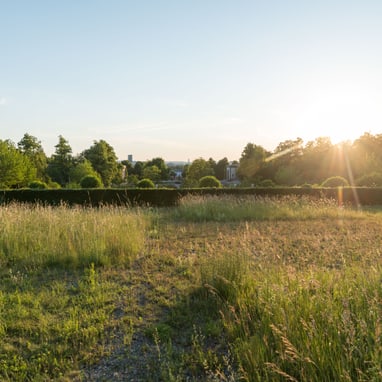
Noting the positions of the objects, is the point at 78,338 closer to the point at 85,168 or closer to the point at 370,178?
the point at 370,178

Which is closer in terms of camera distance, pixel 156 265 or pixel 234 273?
pixel 234 273

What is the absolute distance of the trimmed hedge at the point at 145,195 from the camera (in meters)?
14.3

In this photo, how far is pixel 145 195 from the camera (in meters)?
15.1

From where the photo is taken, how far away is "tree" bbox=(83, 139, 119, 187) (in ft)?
116

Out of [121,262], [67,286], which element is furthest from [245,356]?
[121,262]

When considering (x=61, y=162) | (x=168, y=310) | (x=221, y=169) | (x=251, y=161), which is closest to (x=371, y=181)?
(x=168, y=310)

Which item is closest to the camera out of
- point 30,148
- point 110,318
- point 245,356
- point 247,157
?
point 245,356

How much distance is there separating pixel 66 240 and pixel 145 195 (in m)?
10.3

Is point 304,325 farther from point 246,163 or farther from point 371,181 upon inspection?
point 246,163

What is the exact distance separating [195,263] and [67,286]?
1921 mm

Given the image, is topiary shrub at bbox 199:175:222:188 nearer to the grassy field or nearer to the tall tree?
the grassy field

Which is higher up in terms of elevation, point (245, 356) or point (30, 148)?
point (30, 148)

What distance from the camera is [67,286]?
12.0ft

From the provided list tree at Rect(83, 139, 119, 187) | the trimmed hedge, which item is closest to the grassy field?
the trimmed hedge
